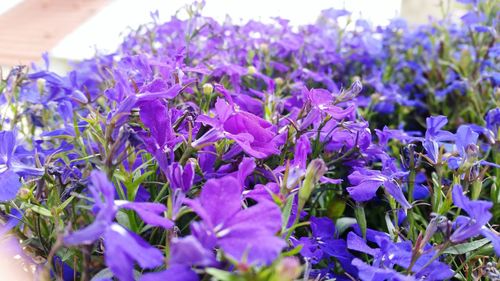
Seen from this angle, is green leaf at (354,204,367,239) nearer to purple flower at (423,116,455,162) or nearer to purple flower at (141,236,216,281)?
purple flower at (423,116,455,162)

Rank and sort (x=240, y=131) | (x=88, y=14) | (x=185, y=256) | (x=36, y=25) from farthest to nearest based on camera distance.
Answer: (x=88, y=14), (x=36, y=25), (x=240, y=131), (x=185, y=256)

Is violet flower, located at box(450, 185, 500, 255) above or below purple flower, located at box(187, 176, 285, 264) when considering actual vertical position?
below

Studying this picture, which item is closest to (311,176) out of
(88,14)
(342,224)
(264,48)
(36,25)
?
(342,224)

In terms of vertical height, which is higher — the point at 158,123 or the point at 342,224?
the point at 158,123

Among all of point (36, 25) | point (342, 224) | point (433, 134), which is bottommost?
point (342, 224)

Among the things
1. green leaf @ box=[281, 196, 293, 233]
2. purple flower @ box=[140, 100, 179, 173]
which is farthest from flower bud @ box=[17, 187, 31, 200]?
green leaf @ box=[281, 196, 293, 233]

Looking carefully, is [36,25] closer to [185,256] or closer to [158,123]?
[158,123]

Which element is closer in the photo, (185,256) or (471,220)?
(185,256)

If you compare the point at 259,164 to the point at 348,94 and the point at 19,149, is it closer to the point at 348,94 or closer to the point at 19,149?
the point at 348,94
